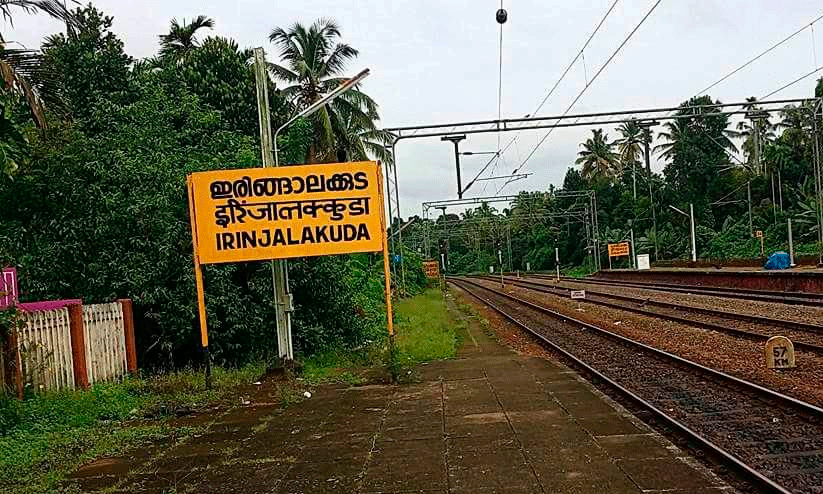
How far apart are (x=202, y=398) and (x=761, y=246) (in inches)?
1897

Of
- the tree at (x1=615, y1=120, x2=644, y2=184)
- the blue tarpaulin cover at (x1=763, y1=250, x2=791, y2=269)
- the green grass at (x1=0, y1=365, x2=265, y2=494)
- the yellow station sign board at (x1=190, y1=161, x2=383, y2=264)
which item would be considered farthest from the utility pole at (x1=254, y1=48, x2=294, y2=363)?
the tree at (x1=615, y1=120, x2=644, y2=184)

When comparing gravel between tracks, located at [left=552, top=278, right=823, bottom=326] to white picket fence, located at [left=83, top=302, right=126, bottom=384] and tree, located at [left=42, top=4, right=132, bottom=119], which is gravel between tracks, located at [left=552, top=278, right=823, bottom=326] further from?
tree, located at [left=42, top=4, right=132, bottom=119]

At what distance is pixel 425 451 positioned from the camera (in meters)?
8.17

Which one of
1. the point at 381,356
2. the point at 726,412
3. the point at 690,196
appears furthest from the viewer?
the point at 690,196

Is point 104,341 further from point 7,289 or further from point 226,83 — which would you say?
point 226,83

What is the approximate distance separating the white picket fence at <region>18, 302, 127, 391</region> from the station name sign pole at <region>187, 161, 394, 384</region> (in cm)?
172

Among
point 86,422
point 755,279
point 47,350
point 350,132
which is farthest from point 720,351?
point 350,132

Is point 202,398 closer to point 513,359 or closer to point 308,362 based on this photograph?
point 308,362

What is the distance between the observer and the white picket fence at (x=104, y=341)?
12828 mm

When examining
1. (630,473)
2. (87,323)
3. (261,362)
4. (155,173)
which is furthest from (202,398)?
(630,473)

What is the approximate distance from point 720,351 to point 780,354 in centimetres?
301

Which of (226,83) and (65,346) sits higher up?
(226,83)

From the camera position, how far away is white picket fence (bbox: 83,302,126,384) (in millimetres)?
12828

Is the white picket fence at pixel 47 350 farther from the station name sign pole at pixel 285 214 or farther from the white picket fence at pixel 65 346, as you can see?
the station name sign pole at pixel 285 214
